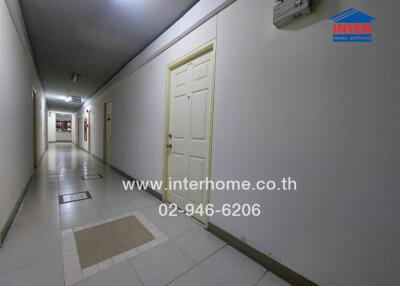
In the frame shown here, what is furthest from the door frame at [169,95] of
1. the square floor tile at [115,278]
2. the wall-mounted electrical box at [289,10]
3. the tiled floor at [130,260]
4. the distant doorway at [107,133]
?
the distant doorway at [107,133]

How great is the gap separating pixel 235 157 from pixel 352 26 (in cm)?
128

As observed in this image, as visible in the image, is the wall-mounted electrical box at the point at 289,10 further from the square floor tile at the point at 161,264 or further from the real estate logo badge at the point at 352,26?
the square floor tile at the point at 161,264

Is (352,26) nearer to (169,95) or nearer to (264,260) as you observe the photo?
(264,260)

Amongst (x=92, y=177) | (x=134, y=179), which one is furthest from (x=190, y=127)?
(x=92, y=177)

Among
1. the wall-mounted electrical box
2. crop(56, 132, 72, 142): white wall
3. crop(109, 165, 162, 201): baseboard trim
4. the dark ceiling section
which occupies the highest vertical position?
the dark ceiling section

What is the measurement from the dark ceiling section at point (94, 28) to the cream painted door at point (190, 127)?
2.78 feet

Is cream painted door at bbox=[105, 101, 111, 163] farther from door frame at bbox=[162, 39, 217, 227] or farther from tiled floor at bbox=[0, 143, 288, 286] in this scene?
door frame at bbox=[162, 39, 217, 227]

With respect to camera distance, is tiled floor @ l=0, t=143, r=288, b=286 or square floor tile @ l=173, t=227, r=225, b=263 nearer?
A: tiled floor @ l=0, t=143, r=288, b=286

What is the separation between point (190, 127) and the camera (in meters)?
2.36

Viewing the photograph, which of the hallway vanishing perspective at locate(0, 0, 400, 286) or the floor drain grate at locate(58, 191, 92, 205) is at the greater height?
the hallway vanishing perspective at locate(0, 0, 400, 286)

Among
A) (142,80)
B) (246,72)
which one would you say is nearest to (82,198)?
(142,80)

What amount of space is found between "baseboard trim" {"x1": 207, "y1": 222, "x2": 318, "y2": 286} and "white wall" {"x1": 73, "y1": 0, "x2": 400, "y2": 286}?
5 centimetres

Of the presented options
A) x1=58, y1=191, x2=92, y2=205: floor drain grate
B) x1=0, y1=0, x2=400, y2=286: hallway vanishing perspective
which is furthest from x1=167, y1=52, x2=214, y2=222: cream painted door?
x1=58, y1=191, x2=92, y2=205: floor drain grate

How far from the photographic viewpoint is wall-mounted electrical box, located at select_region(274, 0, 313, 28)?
47.1 inches
